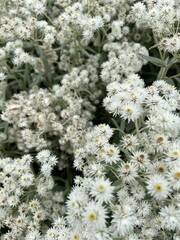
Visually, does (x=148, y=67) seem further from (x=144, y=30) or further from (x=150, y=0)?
(x=150, y=0)

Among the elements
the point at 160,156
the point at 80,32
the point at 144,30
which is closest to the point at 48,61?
the point at 80,32

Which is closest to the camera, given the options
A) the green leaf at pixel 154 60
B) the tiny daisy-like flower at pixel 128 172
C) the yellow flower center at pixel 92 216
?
the yellow flower center at pixel 92 216

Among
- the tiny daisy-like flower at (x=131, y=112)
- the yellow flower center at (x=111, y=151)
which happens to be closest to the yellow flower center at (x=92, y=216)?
the yellow flower center at (x=111, y=151)

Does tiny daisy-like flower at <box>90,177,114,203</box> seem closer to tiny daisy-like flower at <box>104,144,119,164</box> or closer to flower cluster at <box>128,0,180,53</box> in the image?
tiny daisy-like flower at <box>104,144,119,164</box>

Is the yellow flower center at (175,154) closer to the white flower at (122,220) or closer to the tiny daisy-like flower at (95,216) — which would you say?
the white flower at (122,220)

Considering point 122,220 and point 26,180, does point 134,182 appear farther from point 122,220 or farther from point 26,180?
point 26,180

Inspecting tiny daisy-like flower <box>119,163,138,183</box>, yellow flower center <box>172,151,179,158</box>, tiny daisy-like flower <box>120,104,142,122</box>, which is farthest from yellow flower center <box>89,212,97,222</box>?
tiny daisy-like flower <box>120,104,142,122</box>

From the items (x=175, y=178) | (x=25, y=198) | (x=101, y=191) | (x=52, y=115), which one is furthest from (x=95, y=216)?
(x=52, y=115)
